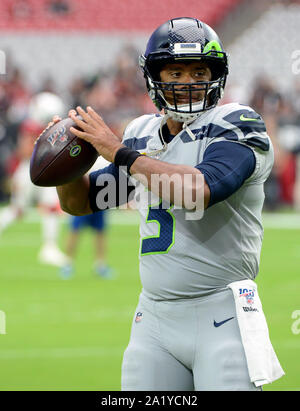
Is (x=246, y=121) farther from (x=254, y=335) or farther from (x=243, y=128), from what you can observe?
(x=254, y=335)

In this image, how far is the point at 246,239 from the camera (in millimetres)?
2695

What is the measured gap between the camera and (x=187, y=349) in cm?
263

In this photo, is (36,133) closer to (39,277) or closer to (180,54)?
(39,277)

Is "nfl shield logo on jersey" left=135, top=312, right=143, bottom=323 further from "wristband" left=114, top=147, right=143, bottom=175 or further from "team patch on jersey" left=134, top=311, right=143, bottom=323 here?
"wristband" left=114, top=147, right=143, bottom=175

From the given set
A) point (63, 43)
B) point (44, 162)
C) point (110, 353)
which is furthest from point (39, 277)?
point (63, 43)

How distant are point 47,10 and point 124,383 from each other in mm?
15947

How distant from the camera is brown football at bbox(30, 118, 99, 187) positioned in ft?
9.35

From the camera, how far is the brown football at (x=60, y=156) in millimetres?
2850

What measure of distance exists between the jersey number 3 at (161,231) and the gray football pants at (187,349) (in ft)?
0.62

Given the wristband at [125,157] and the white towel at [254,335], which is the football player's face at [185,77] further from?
the white towel at [254,335]

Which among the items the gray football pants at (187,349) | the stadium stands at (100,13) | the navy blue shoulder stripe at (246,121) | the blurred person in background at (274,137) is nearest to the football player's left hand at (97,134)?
the navy blue shoulder stripe at (246,121)

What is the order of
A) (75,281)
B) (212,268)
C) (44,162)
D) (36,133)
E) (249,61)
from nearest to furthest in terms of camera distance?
1. (212,268)
2. (44,162)
3. (75,281)
4. (36,133)
5. (249,61)

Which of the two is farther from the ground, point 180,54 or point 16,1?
point 16,1

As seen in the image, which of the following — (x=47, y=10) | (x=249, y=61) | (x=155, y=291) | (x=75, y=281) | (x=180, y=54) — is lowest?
(x=155, y=291)
